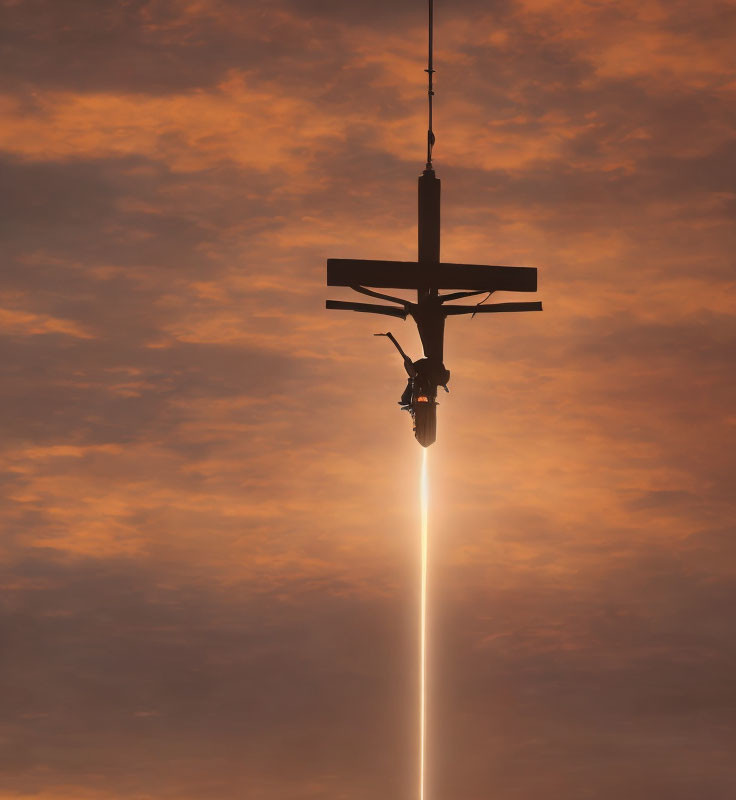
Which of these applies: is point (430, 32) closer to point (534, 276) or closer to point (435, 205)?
point (435, 205)

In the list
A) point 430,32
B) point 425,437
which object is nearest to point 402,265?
point 425,437

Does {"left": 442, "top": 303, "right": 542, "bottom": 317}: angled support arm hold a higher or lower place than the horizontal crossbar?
lower

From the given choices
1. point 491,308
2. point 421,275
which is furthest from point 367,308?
point 491,308

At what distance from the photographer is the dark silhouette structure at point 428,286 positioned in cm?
2103

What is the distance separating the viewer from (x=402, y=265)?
21.2 m

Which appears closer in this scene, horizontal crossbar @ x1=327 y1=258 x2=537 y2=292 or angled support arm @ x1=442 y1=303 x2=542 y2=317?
horizontal crossbar @ x1=327 y1=258 x2=537 y2=292

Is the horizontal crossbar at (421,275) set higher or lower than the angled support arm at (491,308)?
higher

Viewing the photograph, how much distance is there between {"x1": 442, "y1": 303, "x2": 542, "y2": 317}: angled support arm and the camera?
70.2ft

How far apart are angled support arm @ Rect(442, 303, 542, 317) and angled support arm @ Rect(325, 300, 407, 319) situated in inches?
32.7

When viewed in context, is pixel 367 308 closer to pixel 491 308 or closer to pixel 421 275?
pixel 421 275

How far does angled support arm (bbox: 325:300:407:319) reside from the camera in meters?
21.3

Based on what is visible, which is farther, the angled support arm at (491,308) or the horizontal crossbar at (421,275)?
the angled support arm at (491,308)

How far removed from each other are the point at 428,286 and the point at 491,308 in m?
1.21

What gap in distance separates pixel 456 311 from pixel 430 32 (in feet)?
17.9
